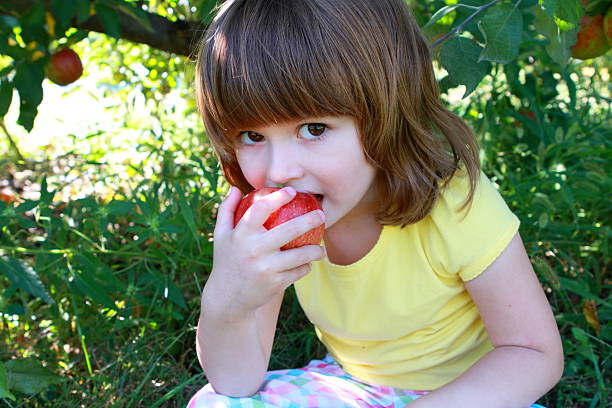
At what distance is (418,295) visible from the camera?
1.32 metres

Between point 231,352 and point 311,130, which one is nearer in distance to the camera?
point 311,130

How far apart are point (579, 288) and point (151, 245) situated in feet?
3.44

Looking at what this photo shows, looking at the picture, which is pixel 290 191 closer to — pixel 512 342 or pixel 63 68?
pixel 512 342

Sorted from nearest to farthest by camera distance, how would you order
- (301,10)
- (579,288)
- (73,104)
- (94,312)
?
1. (301,10)
2. (579,288)
3. (94,312)
4. (73,104)

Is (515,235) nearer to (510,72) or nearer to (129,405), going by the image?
(510,72)

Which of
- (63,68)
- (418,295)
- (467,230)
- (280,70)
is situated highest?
(63,68)

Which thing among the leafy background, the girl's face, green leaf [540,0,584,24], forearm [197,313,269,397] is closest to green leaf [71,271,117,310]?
the leafy background

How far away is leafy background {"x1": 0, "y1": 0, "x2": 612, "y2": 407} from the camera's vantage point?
1.50 meters

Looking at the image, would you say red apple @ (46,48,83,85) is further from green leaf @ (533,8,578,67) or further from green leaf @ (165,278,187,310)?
green leaf @ (533,8,578,67)

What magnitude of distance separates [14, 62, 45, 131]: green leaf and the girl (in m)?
0.61

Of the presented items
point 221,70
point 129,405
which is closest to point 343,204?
point 221,70

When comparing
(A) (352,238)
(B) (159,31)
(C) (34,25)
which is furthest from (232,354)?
(B) (159,31)

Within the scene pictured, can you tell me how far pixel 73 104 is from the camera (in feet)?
10.9

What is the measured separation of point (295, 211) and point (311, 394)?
0.42m
